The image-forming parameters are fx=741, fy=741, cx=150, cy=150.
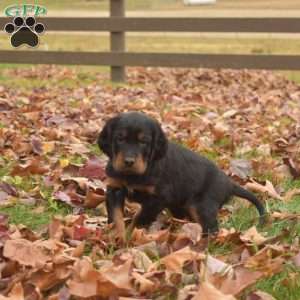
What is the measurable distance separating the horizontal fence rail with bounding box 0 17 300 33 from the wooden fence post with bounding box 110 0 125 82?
19cm

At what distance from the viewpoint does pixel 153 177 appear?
3.62m

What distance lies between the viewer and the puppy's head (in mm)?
3467

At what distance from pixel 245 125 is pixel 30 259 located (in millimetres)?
4425

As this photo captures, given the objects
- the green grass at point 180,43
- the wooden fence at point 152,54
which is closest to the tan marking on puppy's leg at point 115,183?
the wooden fence at point 152,54

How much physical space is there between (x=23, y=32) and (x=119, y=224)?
4.26m

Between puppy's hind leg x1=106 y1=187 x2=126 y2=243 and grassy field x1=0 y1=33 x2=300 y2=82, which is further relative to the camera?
grassy field x1=0 y1=33 x2=300 y2=82

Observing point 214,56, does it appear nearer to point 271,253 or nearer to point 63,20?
point 63,20

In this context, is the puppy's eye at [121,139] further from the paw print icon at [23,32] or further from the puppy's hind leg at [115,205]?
the paw print icon at [23,32]

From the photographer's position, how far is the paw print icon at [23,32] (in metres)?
7.07

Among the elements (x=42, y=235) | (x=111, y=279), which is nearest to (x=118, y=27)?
(x=42, y=235)

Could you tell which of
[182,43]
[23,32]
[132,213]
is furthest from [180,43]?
[132,213]

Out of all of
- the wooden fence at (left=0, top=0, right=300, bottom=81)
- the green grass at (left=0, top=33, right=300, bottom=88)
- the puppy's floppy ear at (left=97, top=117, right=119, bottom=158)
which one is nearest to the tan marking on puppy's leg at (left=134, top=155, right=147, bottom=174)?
the puppy's floppy ear at (left=97, top=117, right=119, bottom=158)

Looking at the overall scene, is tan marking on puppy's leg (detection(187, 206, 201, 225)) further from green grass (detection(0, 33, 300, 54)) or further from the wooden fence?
green grass (detection(0, 33, 300, 54))

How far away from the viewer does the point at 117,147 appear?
356cm
